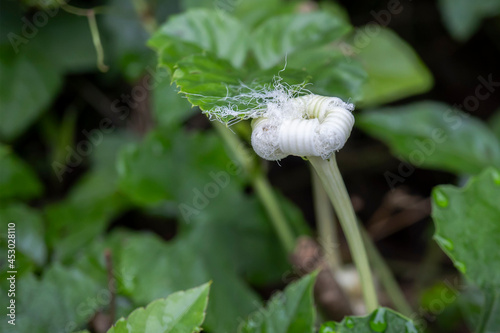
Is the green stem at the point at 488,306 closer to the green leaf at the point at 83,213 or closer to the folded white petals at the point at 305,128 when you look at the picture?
the folded white petals at the point at 305,128

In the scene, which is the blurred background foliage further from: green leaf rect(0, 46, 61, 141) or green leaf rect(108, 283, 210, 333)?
green leaf rect(108, 283, 210, 333)

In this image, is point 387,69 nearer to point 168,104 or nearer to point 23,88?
point 168,104

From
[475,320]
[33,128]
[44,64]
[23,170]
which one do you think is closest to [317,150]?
[475,320]

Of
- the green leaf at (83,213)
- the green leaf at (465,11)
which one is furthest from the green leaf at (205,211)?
the green leaf at (465,11)

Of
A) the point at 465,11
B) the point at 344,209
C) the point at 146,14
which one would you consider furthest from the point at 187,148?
the point at 465,11

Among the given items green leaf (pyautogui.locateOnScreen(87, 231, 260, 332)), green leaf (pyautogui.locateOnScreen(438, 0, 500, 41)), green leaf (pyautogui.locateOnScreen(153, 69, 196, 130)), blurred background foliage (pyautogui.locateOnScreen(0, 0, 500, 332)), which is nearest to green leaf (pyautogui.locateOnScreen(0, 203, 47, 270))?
blurred background foliage (pyautogui.locateOnScreen(0, 0, 500, 332))

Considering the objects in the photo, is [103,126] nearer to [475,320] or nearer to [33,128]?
[33,128]
